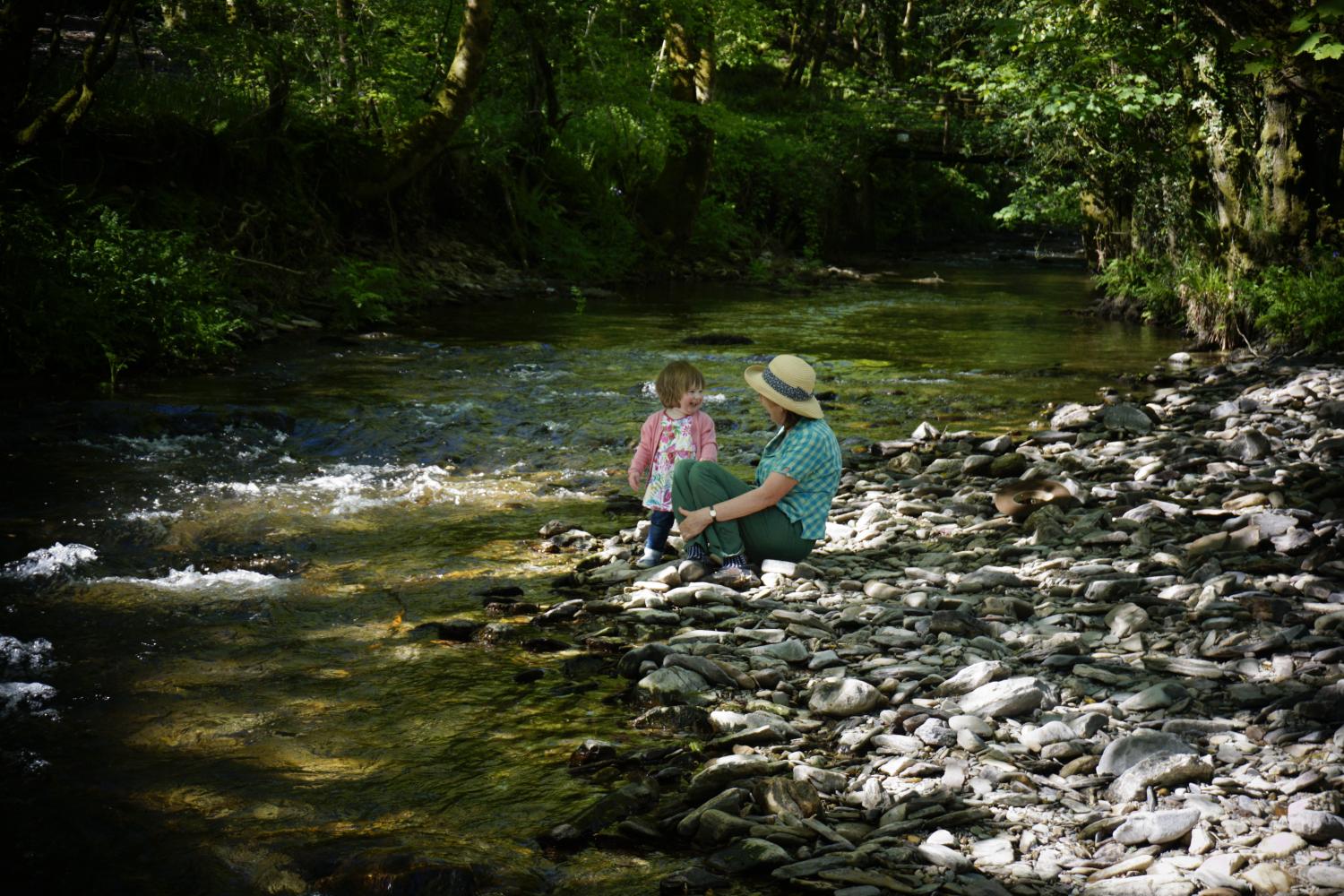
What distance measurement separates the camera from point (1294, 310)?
13.9 m

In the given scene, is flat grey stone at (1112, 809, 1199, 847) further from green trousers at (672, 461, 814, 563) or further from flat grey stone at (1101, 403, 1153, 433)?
flat grey stone at (1101, 403, 1153, 433)

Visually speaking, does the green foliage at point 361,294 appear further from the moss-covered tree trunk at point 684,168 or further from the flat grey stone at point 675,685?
the flat grey stone at point 675,685

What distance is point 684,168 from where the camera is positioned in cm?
2873

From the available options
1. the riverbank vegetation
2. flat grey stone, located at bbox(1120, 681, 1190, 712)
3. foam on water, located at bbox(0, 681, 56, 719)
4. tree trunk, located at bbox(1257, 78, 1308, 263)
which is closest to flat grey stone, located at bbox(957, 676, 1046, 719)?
flat grey stone, located at bbox(1120, 681, 1190, 712)

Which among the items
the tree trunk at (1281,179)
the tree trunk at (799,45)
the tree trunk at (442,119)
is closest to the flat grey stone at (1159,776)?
the tree trunk at (1281,179)

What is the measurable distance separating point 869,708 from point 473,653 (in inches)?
78.7

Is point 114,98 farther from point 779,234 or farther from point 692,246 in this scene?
point 779,234

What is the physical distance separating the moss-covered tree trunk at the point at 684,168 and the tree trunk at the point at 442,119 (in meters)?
7.97

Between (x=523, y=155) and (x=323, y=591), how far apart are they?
19.7 metres

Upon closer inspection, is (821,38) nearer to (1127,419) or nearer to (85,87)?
(85,87)

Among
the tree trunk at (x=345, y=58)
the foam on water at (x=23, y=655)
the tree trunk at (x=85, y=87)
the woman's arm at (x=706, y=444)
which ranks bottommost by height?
the foam on water at (x=23, y=655)

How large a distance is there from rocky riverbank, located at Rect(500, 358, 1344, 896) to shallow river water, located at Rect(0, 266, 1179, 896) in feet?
1.15

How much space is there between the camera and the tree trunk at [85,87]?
13.8 meters

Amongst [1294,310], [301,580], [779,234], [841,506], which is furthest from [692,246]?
[301,580]
